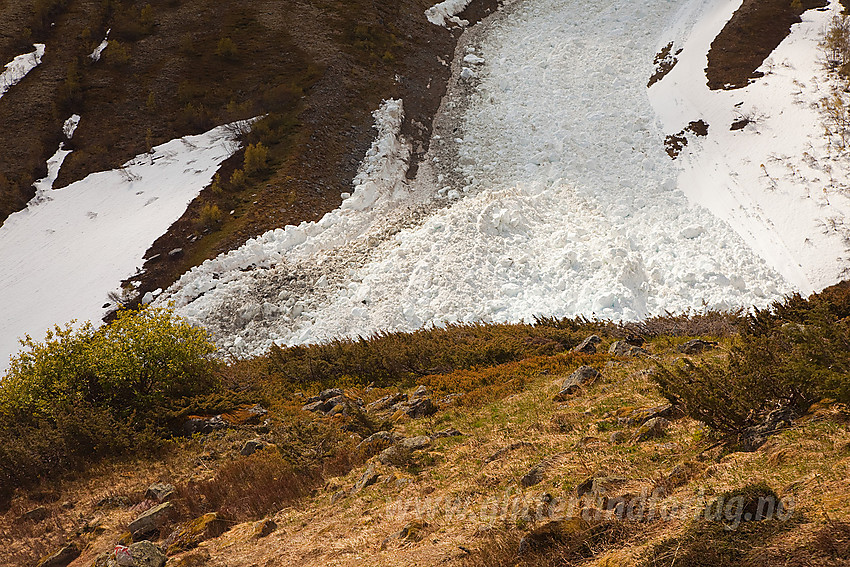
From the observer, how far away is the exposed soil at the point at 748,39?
26156mm

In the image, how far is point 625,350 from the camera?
12766 millimetres

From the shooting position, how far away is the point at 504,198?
22.0 meters

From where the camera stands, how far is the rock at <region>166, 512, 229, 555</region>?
304 inches

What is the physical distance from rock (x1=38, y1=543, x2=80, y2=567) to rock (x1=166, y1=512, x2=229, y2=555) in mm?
1685

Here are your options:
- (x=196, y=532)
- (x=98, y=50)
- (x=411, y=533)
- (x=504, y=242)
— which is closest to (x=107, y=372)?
(x=196, y=532)

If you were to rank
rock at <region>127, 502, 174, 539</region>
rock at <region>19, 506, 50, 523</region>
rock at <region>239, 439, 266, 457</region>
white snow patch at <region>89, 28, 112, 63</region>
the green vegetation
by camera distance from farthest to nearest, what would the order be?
1. white snow patch at <region>89, 28, 112, 63</region>
2. the green vegetation
3. rock at <region>239, 439, 266, 457</region>
4. rock at <region>19, 506, 50, 523</region>
5. rock at <region>127, 502, 174, 539</region>

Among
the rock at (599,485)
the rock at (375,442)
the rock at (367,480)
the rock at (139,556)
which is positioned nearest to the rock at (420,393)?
the rock at (375,442)

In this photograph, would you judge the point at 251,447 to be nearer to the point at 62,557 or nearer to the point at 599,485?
the point at 62,557

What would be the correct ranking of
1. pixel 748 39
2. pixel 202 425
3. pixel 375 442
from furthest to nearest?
1. pixel 748 39
2. pixel 202 425
3. pixel 375 442

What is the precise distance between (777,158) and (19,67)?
38796mm

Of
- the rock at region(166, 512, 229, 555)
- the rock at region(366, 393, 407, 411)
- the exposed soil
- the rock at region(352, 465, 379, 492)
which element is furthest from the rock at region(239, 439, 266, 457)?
the exposed soil

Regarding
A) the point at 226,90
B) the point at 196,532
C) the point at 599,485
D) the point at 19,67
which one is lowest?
the point at 196,532

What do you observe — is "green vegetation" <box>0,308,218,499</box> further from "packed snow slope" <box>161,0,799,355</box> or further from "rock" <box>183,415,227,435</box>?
"packed snow slope" <box>161,0,799,355</box>

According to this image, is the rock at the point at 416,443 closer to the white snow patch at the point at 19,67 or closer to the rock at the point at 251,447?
the rock at the point at 251,447
